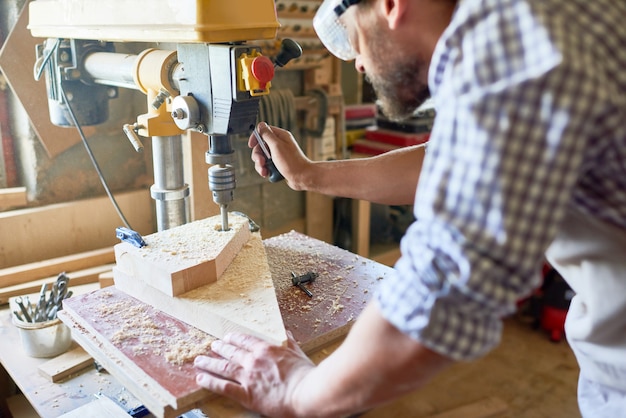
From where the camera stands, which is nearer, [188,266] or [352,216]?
[188,266]

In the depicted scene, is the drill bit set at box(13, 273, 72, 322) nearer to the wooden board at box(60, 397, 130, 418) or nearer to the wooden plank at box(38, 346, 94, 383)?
the wooden plank at box(38, 346, 94, 383)

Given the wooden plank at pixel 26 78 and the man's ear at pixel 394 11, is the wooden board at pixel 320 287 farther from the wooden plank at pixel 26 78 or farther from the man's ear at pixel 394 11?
the wooden plank at pixel 26 78

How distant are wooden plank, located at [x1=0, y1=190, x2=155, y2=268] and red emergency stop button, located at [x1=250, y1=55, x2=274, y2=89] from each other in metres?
1.03

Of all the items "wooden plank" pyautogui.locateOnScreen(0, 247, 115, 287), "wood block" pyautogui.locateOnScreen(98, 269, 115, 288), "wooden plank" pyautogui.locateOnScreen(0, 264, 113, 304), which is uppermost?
"wood block" pyautogui.locateOnScreen(98, 269, 115, 288)

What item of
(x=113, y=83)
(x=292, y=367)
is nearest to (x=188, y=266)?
(x=292, y=367)

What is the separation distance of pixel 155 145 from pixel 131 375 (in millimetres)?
522

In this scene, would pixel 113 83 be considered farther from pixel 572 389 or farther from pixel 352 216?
pixel 572 389

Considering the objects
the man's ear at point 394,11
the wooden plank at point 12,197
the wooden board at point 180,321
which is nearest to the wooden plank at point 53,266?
the wooden plank at point 12,197

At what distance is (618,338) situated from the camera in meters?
0.87

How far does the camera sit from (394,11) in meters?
0.77

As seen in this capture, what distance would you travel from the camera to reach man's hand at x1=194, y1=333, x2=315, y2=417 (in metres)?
0.86

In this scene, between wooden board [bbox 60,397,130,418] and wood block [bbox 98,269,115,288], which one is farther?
wood block [bbox 98,269,115,288]

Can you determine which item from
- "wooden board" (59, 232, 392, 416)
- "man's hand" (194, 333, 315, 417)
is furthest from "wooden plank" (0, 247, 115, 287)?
"man's hand" (194, 333, 315, 417)

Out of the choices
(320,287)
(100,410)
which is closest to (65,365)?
(100,410)
